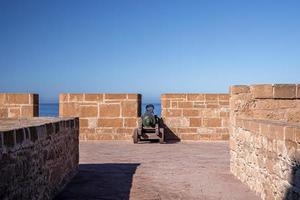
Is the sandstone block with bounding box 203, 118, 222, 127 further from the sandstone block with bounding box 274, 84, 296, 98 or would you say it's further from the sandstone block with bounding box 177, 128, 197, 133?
the sandstone block with bounding box 274, 84, 296, 98

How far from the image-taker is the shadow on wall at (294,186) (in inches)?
175

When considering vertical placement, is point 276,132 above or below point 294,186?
above

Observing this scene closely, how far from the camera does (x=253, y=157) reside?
635 centimetres

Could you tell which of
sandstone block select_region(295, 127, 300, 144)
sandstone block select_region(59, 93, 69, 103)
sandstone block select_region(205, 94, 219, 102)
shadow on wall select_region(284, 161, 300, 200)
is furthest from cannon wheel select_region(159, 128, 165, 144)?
sandstone block select_region(295, 127, 300, 144)

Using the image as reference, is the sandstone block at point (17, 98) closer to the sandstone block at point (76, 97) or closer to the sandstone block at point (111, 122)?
the sandstone block at point (76, 97)

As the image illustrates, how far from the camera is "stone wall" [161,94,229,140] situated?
517 inches

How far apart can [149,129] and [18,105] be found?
3673 millimetres

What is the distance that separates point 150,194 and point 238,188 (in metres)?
1.37

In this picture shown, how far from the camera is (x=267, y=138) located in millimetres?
5551

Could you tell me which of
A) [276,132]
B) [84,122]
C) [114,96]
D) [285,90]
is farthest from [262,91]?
[84,122]

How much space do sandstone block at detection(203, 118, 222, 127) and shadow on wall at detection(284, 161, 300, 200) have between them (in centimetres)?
836

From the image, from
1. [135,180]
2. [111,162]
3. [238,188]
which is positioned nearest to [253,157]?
[238,188]

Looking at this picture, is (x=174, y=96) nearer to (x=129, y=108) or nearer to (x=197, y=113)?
(x=197, y=113)

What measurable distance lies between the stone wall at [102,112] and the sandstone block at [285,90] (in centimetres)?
676
